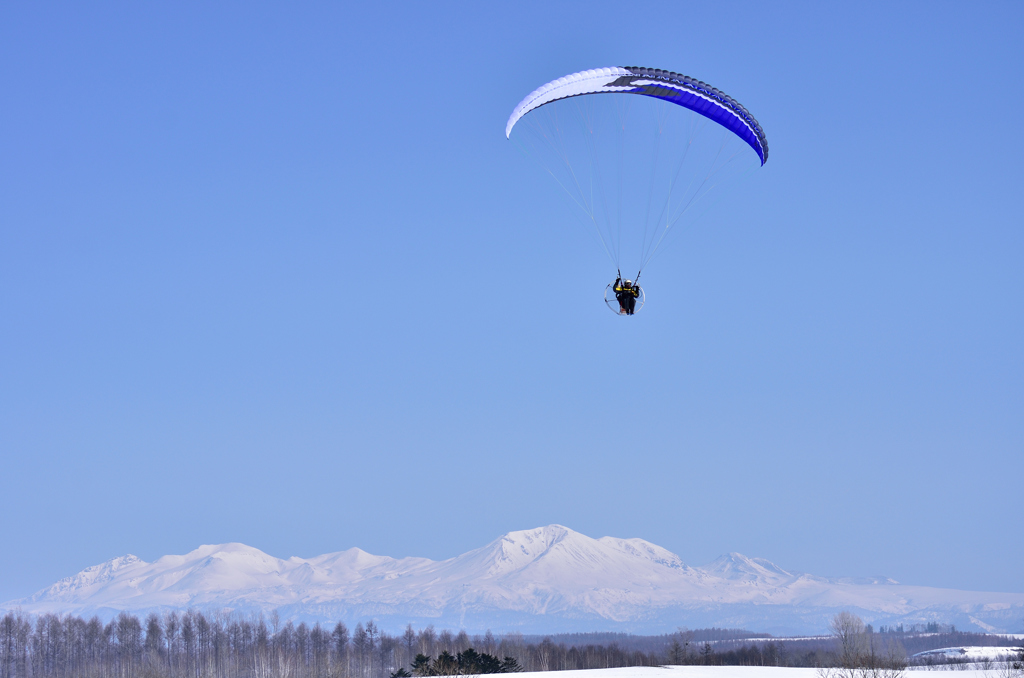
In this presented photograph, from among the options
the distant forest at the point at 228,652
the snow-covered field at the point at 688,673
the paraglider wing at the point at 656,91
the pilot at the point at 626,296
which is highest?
the paraglider wing at the point at 656,91

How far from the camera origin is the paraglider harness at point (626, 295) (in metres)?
37.9

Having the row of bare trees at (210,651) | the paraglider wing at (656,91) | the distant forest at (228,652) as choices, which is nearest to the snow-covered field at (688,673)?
the paraglider wing at (656,91)

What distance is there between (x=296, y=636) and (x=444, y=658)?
8765 cm

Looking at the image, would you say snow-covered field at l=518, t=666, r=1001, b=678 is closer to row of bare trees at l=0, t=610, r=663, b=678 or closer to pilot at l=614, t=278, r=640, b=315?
pilot at l=614, t=278, r=640, b=315

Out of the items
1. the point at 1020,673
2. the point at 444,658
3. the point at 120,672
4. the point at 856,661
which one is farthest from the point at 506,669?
the point at 120,672

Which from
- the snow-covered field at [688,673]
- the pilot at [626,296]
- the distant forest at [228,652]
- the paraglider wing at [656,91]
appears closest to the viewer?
the paraglider wing at [656,91]

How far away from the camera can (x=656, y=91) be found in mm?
35938

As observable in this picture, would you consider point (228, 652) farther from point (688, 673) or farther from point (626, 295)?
point (626, 295)

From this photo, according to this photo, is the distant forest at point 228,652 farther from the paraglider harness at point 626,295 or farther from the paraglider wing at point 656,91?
the paraglider wing at point 656,91

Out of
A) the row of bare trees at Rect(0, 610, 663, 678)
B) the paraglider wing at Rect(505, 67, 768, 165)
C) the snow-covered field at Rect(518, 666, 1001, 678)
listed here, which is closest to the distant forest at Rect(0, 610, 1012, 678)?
the row of bare trees at Rect(0, 610, 663, 678)

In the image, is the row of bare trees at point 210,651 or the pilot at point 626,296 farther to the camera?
the row of bare trees at point 210,651

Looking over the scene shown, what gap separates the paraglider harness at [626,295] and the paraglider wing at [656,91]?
688 centimetres

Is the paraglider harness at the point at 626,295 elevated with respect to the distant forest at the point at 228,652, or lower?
elevated

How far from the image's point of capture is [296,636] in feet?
460
